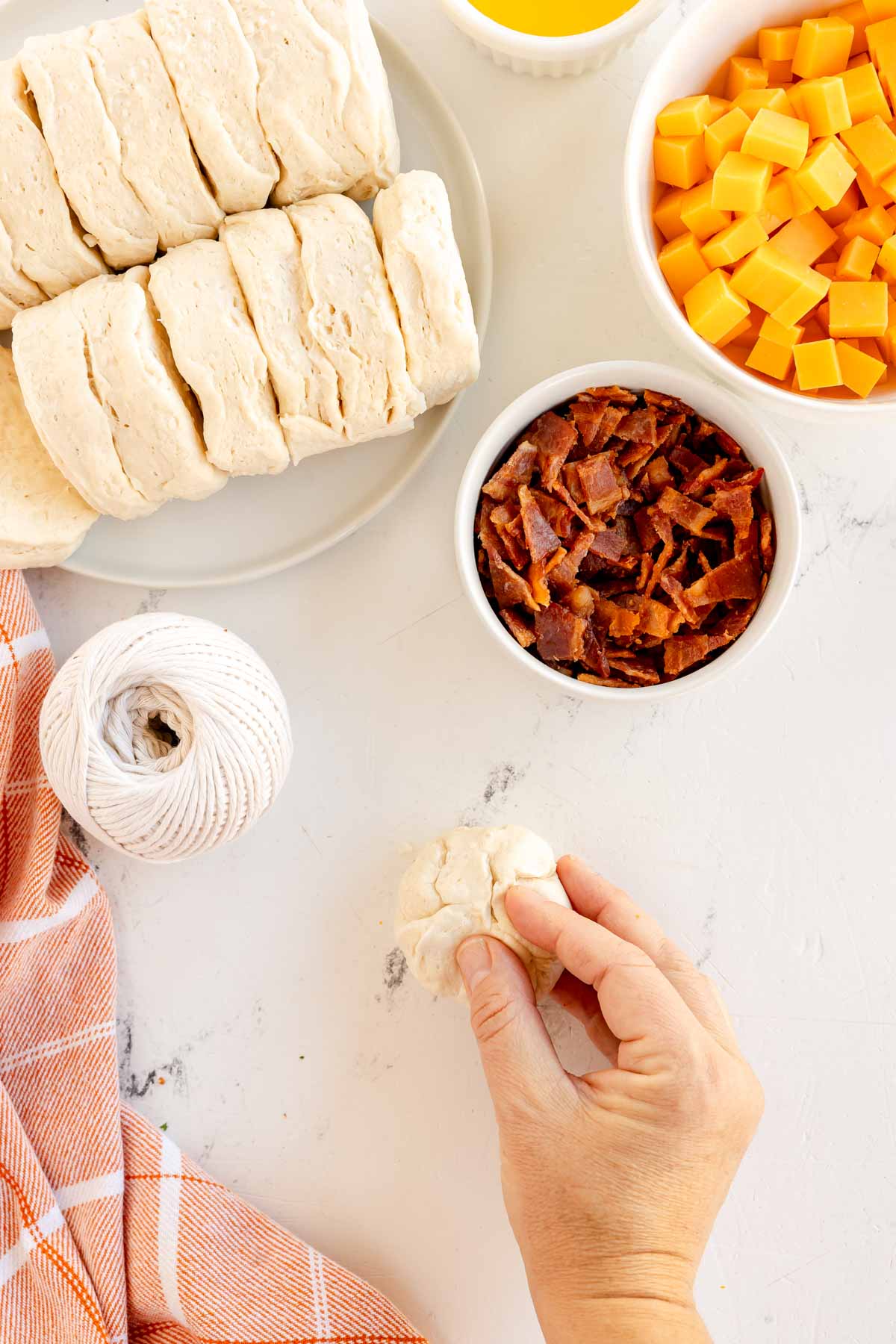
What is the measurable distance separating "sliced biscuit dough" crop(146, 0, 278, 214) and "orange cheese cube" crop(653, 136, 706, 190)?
442 millimetres

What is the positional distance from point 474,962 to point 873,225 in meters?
0.91

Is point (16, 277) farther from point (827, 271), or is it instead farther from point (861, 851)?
point (861, 851)

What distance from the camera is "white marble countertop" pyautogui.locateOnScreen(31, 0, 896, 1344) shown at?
1.28 metres

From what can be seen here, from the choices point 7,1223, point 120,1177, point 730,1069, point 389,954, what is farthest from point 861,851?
point 7,1223

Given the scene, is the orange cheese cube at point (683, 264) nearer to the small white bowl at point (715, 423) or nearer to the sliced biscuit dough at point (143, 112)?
the small white bowl at point (715, 423)

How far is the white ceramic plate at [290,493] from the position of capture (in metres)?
1.23

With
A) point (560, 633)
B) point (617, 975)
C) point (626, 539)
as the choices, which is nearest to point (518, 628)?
point (560, 633)

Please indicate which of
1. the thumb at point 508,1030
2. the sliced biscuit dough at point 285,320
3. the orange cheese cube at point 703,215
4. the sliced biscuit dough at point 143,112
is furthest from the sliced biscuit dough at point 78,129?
the thumb at point 508,1030

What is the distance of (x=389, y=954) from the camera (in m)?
1.31

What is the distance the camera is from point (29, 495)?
1166 mm

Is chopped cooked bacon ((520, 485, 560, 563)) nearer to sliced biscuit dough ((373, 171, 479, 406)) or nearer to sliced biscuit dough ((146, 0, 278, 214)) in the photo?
sliced biscuit dough ((373, 171, 479, 406))

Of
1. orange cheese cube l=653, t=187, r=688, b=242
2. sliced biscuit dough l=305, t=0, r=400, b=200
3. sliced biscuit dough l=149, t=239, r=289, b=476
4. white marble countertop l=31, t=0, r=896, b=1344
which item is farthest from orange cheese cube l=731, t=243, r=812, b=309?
sliced biscuit dough l=149, t=239, r=289, b=476

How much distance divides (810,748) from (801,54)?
80cm

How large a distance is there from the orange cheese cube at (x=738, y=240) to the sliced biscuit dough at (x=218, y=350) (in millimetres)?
506
